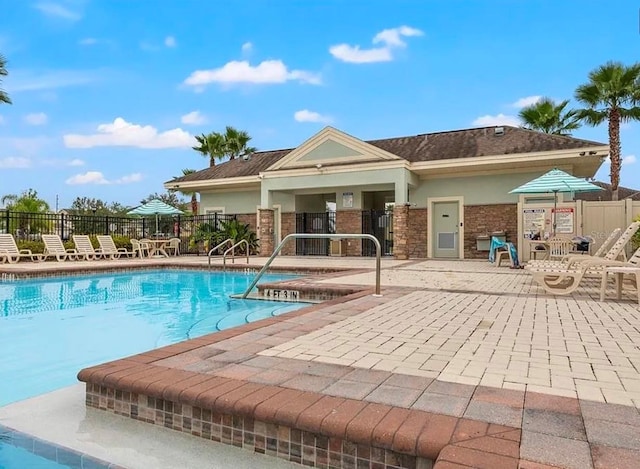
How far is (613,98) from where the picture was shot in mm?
19031

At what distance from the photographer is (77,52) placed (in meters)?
16.6

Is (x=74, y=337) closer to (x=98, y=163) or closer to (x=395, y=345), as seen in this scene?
(x=395, y=345)

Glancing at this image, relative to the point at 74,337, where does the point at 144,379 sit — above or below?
above

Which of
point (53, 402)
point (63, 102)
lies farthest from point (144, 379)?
point (63, 102)

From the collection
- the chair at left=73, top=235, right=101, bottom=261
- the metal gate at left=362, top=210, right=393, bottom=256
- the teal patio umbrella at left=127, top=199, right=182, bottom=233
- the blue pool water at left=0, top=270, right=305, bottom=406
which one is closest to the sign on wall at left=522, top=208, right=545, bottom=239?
the metal gate at left=362, top=210, right=393, bottom=256

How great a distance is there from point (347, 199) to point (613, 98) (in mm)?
11929

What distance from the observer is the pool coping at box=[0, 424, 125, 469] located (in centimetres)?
226

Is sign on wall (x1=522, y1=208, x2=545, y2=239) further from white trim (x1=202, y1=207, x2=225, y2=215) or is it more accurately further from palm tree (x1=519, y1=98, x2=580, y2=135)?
white trim (x1=202, y1=207, x2=225, y2=215)

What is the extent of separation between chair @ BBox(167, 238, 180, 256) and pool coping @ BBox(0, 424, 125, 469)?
57.7ft

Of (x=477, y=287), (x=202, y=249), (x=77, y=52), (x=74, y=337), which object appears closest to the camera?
(x=74, y=337)

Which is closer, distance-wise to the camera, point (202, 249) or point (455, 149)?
point (455, 149)

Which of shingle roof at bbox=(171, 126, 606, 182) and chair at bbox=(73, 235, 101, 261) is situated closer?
shingle roof at bbox=(171, 126, 606, 182)

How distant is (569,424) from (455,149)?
15855 millimetres

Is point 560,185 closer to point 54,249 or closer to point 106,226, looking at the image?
point 54,249
